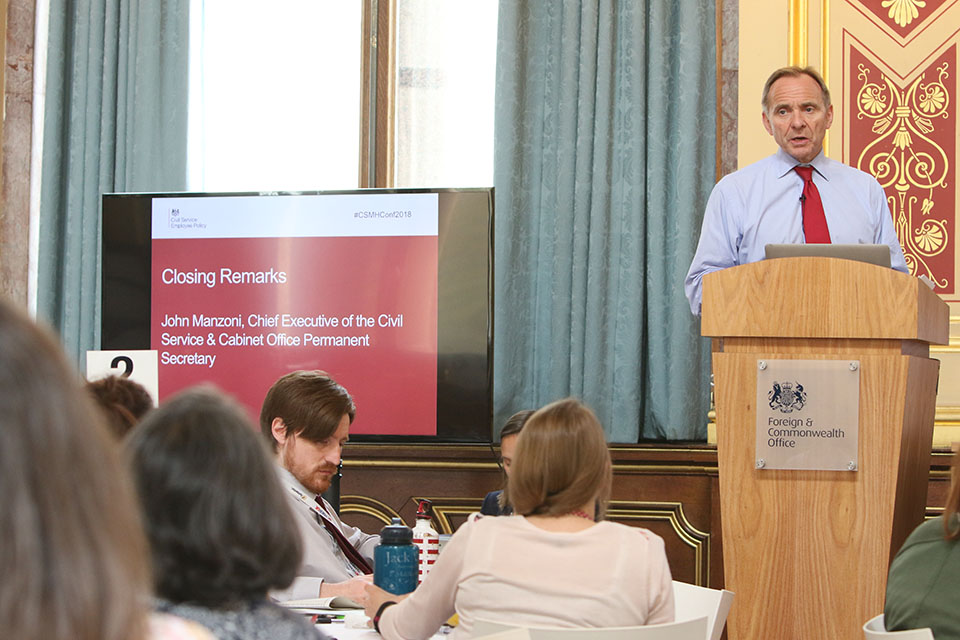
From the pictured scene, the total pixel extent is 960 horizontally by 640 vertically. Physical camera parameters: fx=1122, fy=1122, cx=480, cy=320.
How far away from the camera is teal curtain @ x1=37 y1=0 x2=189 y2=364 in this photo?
4875mm

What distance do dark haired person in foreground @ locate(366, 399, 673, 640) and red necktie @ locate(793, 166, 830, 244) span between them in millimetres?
1528

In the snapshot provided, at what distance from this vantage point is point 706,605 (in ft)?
7.71

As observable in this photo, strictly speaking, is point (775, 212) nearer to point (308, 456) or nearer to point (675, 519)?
point (675, 519)

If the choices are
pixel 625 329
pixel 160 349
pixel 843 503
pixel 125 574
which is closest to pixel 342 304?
pixel 160 349

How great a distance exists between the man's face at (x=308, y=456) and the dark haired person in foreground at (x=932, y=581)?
1.43 m

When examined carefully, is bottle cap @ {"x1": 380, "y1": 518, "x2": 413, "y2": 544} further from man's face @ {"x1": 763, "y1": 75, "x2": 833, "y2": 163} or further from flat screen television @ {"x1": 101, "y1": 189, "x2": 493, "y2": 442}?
flat screen television @ {"x1": 101, "y1": 189, "x2": 493, "y2": 442}

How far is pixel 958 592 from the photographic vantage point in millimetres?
1820

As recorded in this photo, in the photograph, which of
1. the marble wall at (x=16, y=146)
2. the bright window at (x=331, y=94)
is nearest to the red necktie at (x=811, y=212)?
the bright window at (x=331, y=94)

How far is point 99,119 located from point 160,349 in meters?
1.14

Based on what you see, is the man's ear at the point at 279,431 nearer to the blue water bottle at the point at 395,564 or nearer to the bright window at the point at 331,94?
the blue water bottle at the point at 395,564

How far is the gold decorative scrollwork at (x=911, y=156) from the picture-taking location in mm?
4434

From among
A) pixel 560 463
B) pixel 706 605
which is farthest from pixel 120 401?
pixel 706 605

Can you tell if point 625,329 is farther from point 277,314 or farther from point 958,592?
point 958,592

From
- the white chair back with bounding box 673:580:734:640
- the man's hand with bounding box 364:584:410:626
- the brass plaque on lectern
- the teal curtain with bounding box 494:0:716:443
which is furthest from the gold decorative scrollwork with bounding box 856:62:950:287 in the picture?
the man's hand with bounding box 364:584:410:626
